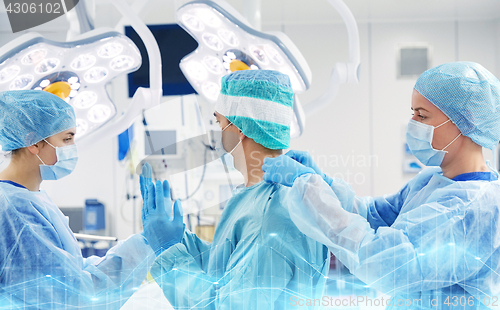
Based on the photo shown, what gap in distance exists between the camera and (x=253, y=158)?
1.34 m

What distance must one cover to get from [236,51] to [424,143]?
0.81 metres

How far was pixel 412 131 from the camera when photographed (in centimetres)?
125

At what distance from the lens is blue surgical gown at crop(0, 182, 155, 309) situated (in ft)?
4.01

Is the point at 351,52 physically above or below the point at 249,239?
above

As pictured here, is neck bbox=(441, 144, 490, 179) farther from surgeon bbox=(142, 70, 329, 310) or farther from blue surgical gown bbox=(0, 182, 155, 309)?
blue surgical gown bbox=(0, 182, 155, 309)

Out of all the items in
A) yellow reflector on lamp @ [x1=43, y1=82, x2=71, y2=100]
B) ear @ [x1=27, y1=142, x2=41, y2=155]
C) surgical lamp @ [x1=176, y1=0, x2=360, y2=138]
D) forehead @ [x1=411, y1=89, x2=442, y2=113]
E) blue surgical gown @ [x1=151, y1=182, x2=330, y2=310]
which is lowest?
blue surgical gown @ [x1=151, y1=182, x2=330, y2=310]

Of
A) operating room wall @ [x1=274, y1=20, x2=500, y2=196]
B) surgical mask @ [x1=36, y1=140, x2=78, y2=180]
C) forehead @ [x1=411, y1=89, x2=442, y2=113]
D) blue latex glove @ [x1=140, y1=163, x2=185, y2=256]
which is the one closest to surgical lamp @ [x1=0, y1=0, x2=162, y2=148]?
surgical mask @ [x1=36, y1=140, x2=78, y2=180]

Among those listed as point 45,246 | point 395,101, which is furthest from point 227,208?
point 395,101

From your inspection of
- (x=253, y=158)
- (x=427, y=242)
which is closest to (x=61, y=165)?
(x=253, y=158)

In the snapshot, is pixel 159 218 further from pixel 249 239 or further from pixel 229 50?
pixel 229 50

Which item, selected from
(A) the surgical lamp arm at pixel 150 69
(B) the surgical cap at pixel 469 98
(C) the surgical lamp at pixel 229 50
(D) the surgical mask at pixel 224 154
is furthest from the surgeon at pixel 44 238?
(B) the surgical cap at pixel 469 98

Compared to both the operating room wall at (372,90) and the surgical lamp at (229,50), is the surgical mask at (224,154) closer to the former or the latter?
the surgical lamp at (229,50)

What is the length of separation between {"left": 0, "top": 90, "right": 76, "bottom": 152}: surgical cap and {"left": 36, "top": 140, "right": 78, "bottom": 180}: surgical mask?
6cm

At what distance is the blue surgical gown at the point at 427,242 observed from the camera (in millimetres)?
1043
